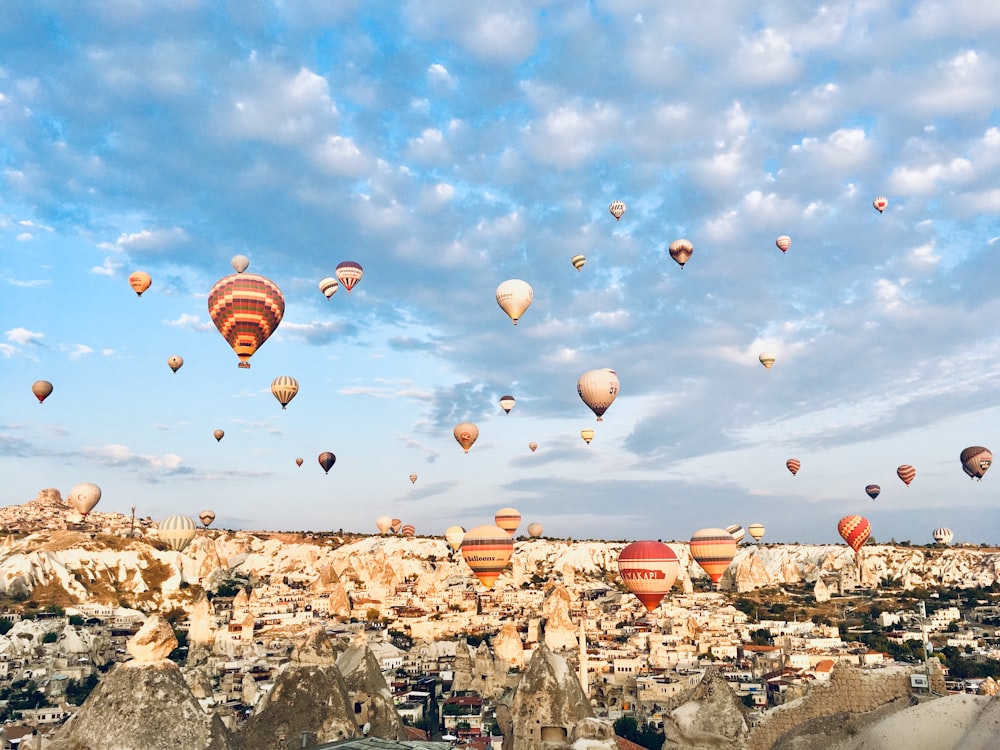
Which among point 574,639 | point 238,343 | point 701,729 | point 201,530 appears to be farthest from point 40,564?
point 701,729

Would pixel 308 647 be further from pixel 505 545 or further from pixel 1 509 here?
pixel 1 509

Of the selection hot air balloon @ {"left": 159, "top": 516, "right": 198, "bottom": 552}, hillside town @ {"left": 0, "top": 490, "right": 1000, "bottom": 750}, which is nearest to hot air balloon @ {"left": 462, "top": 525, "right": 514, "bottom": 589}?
hillside town @ {"left": 0, "top": 490, "right": 1000, "bottom": 750}

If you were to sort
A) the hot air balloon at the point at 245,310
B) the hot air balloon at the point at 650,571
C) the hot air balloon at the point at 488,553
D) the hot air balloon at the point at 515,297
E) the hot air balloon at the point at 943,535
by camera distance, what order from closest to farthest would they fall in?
the hot air balloon at the point at 245,310, the hot air balloon at the point at 650,571, the hot air balloon at the point at 515,297, the hot air balloon at the point at 488,553, the hot air balloon at the point at 943,535

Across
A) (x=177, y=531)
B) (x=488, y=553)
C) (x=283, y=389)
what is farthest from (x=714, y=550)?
(x=177, y=531)

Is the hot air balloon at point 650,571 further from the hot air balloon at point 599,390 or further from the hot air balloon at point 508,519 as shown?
the hot air balloon at point 508,519

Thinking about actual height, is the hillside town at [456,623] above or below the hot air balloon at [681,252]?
below

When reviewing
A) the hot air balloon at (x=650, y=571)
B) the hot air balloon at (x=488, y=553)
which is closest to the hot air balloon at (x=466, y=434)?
the hot air balloon at (x=488, y=553)
